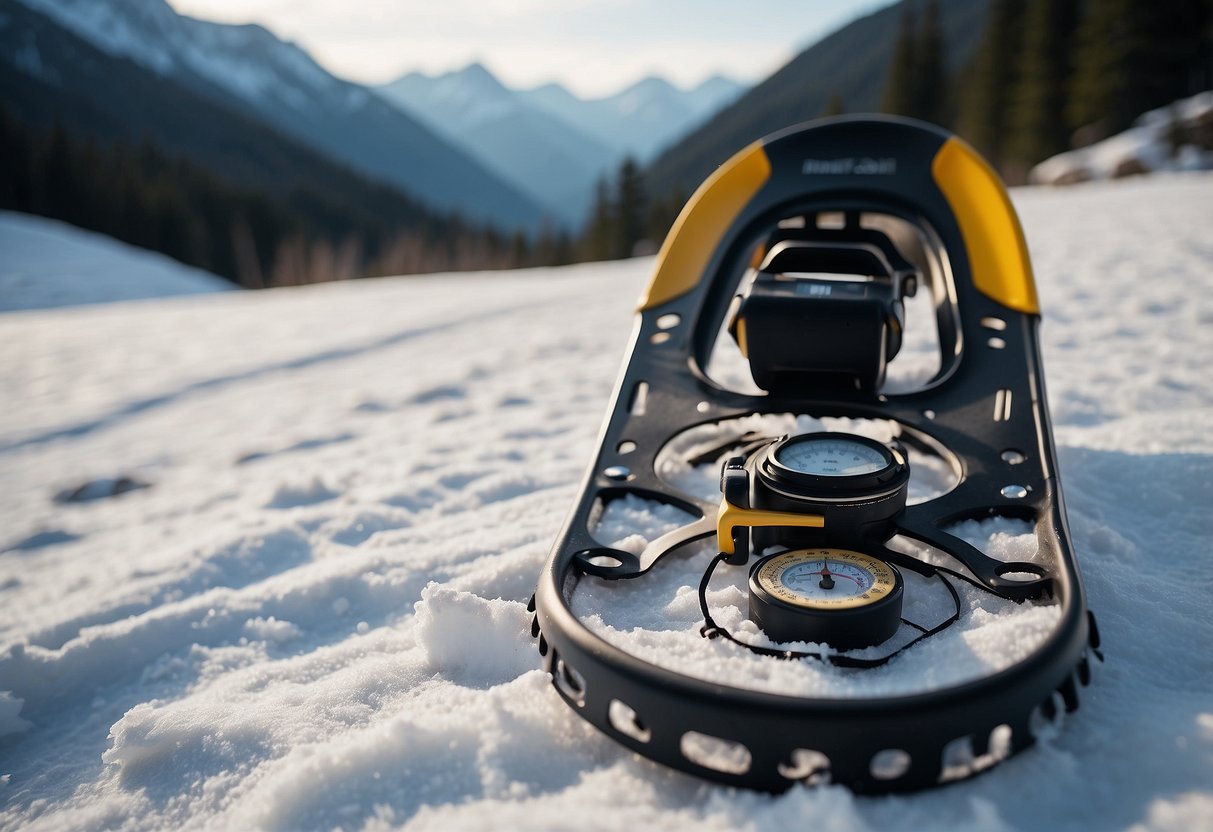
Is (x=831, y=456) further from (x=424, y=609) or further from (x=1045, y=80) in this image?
(x=1045, y=80)

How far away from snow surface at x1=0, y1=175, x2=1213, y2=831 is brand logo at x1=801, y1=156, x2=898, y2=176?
2.72 feet

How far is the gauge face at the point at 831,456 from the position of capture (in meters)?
1.36

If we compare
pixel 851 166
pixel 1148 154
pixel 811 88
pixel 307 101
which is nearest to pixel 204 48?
pixel 307 101

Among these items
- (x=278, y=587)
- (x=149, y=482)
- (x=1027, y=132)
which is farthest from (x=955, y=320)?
(x=1027, y=132)

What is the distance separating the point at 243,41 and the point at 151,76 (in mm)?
90421

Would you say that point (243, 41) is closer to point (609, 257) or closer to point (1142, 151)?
point (609, 257)

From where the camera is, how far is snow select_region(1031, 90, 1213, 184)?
12906mm

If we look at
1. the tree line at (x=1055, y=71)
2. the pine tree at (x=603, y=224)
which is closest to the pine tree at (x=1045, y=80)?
the tree line at (x=1055, y=71)

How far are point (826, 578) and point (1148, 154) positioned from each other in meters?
15.0

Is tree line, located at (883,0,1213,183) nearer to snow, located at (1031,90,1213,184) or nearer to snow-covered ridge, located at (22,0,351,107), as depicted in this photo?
snow, located at (1031,90,1213,184)

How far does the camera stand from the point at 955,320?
1960 millimetres

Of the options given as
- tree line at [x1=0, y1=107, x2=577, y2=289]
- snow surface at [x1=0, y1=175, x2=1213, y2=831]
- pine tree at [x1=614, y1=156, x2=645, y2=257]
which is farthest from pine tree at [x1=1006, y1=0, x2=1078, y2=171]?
snow surface at [x1=0, y1=175, x2=1213, y2=831]

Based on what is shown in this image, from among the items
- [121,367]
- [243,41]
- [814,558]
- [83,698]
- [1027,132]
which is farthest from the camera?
[243,41]

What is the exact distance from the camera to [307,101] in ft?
463
